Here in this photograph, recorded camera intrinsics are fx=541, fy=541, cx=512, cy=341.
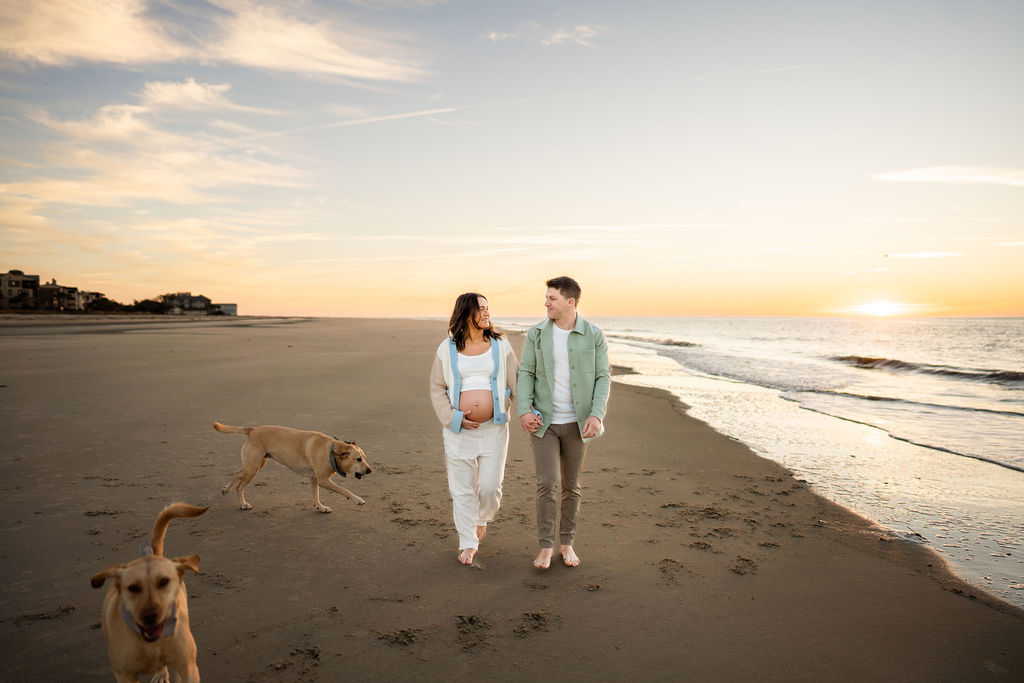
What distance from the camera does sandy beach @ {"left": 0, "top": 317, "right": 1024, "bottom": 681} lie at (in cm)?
306

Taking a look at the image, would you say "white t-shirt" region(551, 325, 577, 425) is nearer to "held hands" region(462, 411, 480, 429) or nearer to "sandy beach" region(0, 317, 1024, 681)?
"held hands" region(462, 411, 480, 429)

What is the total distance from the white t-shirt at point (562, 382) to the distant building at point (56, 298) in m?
99.6

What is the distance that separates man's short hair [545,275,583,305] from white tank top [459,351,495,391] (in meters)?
0.76

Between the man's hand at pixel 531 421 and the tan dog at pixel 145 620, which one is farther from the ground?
the man's hand at pixel 531 421

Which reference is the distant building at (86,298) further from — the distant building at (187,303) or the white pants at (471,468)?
the white pants at (471,468)

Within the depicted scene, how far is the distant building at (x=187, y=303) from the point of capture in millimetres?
100006

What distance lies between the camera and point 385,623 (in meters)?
3.40

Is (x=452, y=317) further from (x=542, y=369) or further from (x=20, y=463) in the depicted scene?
(x=20, y=463)

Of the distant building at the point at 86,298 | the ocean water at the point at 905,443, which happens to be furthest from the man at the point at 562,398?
the distant building at the point at 86,298

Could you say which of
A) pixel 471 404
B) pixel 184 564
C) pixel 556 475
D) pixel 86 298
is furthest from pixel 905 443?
pixel 86 298

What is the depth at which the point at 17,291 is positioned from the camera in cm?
7869

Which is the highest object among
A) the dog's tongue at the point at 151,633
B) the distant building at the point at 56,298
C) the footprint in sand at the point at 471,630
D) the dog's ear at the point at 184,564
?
the distant building at the point at 56,298

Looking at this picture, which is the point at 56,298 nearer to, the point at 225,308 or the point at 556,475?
the point at 225,308

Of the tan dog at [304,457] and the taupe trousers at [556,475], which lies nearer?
the taupe trousers at [556,475]
